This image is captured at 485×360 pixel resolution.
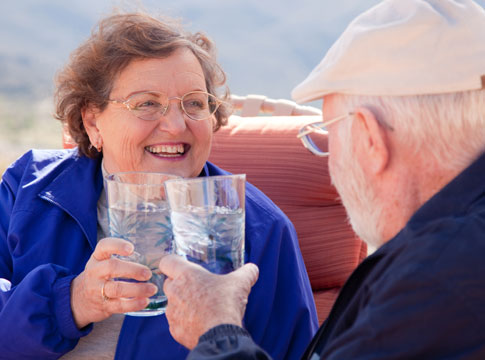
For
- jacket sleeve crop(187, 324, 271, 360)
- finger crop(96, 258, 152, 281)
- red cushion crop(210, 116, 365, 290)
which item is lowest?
red cushion crop(210, 116, 365, 290)

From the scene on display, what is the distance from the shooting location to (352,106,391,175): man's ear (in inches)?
44.8

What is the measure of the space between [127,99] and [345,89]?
1.07 meters

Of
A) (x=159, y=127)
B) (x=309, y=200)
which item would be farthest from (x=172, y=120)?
(x=309, y=200)

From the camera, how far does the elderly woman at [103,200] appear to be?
66.5 inches

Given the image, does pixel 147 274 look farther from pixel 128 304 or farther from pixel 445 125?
pixel 445 125

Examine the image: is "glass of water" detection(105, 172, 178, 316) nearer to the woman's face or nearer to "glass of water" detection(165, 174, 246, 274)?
"glass of water" detection(165, 174, 246, 274)

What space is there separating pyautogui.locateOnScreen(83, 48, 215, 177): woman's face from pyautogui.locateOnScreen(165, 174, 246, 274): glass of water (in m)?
0.83

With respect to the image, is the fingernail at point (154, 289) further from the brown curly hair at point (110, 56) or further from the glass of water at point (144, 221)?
the brown curly hair at point (110, 56)

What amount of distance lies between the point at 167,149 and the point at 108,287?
73 centimetres

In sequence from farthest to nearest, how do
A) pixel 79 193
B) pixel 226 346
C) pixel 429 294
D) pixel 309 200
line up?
pixel 309 200
pixel 79 193
pixel 226 346
pixel 429 294

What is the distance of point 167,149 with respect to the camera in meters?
2.09

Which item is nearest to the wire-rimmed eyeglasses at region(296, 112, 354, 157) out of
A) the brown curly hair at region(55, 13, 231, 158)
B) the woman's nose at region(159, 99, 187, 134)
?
the woman's nose at region(159, 99, 187, 134)

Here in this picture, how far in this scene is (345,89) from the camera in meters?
1.19

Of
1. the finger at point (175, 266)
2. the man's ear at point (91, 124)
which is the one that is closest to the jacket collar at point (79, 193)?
the man's ear at point (91, 124)
